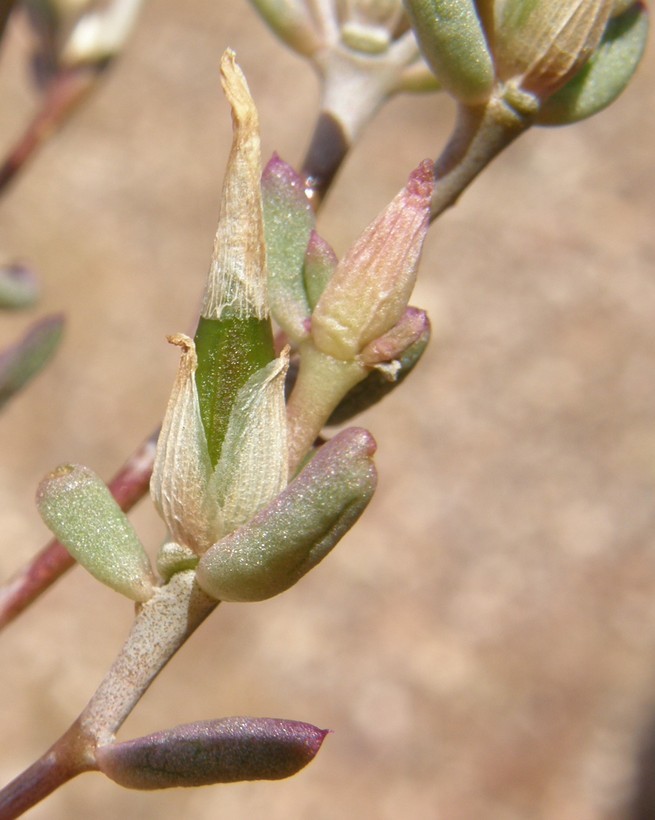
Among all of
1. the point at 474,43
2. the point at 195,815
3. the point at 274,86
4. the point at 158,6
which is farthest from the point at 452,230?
the point at 474,43

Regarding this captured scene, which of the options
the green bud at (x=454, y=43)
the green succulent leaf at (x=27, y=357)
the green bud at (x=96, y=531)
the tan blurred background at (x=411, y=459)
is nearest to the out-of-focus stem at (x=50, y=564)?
the green bud at (x=96, y=531)

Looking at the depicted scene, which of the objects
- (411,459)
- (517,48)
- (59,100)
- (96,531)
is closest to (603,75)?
(517,48)

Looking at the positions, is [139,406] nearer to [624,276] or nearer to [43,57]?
[624,276]

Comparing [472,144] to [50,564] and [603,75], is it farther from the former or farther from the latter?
[50,564]

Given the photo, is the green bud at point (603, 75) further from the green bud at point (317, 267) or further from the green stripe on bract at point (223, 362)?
the green stripe on bract at point (223, 362)

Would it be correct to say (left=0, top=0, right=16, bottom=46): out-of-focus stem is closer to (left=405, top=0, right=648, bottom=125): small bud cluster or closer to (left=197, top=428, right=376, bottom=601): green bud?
(left=405, top=0, right=648, bottom=125): small bud cluster
